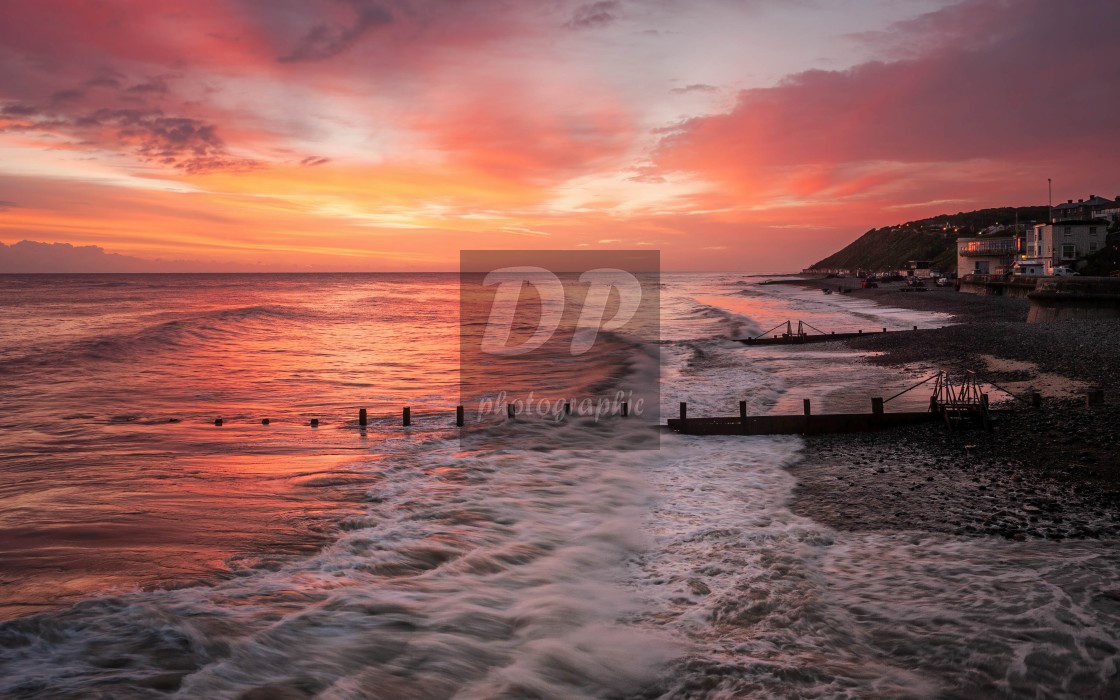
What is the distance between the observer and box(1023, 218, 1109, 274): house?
77500 mm

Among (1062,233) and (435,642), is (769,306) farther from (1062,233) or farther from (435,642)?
(435,642)

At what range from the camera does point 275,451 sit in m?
18.8

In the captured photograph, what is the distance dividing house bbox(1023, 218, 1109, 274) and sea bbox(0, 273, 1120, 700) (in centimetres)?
7765

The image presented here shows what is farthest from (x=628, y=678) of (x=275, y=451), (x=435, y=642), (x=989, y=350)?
(x=989, y=350)

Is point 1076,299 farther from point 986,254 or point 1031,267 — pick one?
point 986,254

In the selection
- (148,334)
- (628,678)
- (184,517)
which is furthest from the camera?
(148,334)

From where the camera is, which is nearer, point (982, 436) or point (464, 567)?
point (464, 567)

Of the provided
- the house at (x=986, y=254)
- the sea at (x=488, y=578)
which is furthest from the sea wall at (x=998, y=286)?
the sea at (x=488, y=578)

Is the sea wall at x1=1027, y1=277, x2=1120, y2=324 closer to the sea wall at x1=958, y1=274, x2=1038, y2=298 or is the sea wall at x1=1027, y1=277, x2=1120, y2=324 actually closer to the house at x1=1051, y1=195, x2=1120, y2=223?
the sea wall at x1=958, y1=274, x2=1038, y2=298

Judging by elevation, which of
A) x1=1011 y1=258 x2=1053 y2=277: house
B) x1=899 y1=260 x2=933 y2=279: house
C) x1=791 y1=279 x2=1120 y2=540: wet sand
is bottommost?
x1=791 y1=279 x2=1120 y2=540: wet sand

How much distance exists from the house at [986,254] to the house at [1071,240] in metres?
21.2

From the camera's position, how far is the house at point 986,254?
10338cm

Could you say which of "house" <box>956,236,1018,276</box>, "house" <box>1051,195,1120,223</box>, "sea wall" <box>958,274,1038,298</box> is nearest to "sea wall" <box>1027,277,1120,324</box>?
"sea wall" <box>958,274,1038,298</box>

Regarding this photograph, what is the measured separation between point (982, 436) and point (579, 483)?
10546 mm
